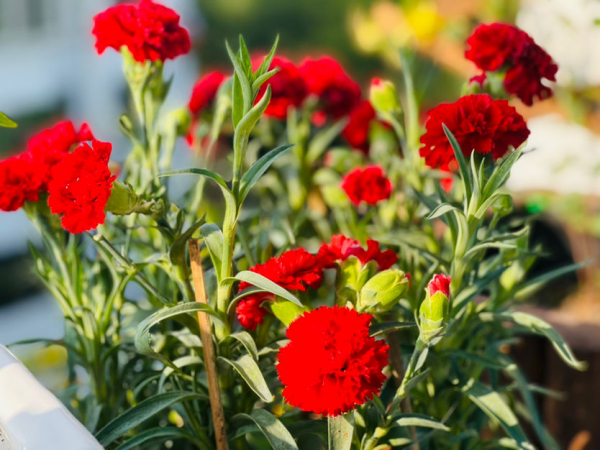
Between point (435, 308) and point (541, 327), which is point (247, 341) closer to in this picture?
point (435, 308)

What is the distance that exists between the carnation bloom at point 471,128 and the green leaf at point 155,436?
328 millimetres

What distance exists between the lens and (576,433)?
1114mm

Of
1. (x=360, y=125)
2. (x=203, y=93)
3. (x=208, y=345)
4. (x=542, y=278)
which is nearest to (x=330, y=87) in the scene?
(x=360, y=125)

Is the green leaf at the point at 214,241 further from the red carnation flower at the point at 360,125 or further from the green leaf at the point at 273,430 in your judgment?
the red carnation flower at the point at 360,125

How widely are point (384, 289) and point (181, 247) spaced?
18 centimetres

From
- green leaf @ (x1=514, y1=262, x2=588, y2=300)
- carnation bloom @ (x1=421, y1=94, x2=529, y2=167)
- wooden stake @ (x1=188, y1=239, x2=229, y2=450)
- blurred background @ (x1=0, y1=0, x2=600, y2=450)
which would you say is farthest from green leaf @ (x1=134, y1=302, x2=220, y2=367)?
blurred background @ (x1=0, y1=0, x2=600, y2=450)

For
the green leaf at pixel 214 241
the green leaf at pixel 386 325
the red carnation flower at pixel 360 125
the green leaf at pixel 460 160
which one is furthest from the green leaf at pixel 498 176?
the red carnation flower at pixel 360 125

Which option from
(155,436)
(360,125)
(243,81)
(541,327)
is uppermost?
→ (243,81)

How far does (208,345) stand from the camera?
0.59 m

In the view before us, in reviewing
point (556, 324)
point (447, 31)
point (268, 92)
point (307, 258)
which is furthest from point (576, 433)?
point (447, 31)

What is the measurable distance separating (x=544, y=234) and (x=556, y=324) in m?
0.73

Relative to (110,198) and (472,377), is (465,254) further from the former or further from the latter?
(110,198)

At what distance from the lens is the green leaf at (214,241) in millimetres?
576

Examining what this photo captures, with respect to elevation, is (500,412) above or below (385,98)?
below
